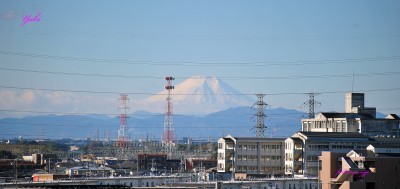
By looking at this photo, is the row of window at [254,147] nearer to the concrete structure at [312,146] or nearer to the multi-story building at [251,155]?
the multi-story building at [251,155]

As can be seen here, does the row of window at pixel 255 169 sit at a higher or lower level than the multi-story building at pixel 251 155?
lower

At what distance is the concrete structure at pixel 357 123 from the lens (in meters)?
85.6

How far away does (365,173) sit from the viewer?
50.6 m

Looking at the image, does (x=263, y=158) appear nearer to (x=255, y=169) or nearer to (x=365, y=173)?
(x=255, y=169)

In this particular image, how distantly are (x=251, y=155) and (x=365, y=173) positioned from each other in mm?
29600

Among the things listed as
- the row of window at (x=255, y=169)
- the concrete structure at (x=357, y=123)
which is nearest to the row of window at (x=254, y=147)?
the row of window at (x=255, y=169)

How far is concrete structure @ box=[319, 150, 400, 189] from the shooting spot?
166ft

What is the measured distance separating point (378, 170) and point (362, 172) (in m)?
0.91

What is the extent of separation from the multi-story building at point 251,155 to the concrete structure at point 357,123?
899 centimetres

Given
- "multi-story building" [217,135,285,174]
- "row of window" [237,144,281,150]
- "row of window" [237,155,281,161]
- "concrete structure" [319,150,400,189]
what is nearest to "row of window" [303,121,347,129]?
"multi-story building" [217,135,285,174]

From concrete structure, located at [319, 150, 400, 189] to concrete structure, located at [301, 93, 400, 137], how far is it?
33436mm

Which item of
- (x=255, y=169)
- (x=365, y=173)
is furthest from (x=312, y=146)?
(x=365, y=173)

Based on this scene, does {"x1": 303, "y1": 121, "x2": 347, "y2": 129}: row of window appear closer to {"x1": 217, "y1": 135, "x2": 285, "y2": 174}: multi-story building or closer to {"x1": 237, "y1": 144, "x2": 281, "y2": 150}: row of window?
{"x1": 217, "y1": 135, "x2": 285, "y2": 174}: multi-story building

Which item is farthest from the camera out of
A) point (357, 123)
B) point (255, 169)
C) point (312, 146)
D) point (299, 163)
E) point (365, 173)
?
point (357, 123)
